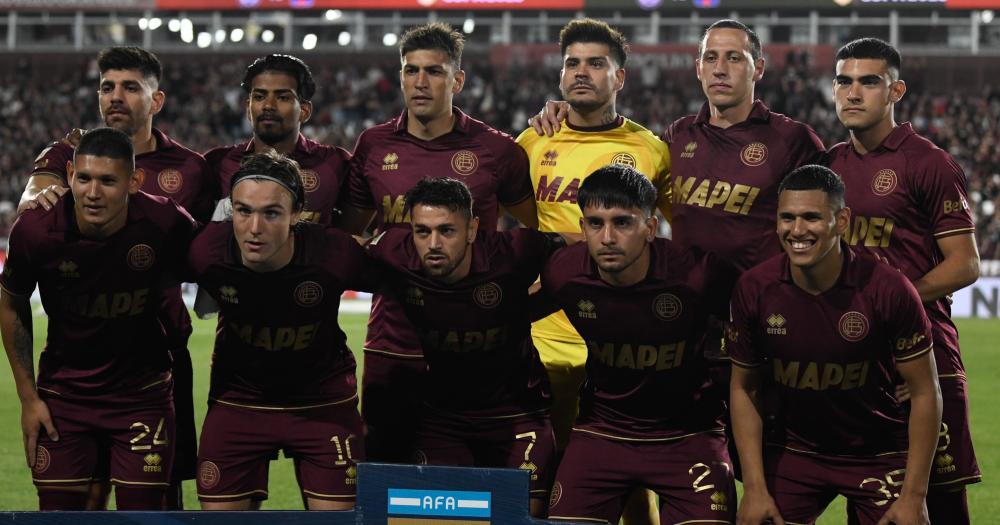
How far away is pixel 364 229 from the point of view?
637cm

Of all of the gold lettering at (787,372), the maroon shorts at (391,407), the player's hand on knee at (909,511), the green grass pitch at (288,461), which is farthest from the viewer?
the green grass pitch at (288,461)

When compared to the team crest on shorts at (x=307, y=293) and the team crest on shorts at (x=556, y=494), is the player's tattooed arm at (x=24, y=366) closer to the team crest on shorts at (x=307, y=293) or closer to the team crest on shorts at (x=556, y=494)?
the team crest on shorts at (x=307, y=293)

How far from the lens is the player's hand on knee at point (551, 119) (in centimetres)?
615

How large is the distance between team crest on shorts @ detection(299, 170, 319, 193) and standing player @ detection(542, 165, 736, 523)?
4.81 feet

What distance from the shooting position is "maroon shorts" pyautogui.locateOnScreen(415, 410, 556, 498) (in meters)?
5.41

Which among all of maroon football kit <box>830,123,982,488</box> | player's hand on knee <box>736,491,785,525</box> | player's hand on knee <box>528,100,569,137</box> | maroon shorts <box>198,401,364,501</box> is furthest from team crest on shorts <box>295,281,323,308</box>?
maroon football kit <box>830,123,982,488</box>

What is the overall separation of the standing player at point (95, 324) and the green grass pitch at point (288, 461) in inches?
78.7

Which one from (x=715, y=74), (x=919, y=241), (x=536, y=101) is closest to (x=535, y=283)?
(x=715, y=74)

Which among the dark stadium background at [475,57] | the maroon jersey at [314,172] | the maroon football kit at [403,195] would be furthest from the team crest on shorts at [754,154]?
the dark stadium background at [475,57]

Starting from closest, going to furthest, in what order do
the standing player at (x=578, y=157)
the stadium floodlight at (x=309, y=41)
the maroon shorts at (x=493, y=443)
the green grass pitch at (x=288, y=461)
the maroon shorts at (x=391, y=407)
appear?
the maroon shorts at (x=493, y=443) < the maroon shorts at (x=391, y=407) < the standing player at (x=578, y=157) < the green grass pitch at (x=288, y=461) < the stadium floodlight at (x=309, y=41)

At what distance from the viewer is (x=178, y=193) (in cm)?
596

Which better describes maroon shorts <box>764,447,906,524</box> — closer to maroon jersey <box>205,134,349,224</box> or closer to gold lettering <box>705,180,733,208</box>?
gold lettering <box>705,180,733,208</box>

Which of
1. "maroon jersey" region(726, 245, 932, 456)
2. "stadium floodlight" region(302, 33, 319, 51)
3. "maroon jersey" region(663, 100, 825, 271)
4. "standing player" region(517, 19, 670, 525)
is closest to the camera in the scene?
"maroon jersey" region(726, 245, 932, 456)

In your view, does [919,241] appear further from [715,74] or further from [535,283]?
[535,283]
